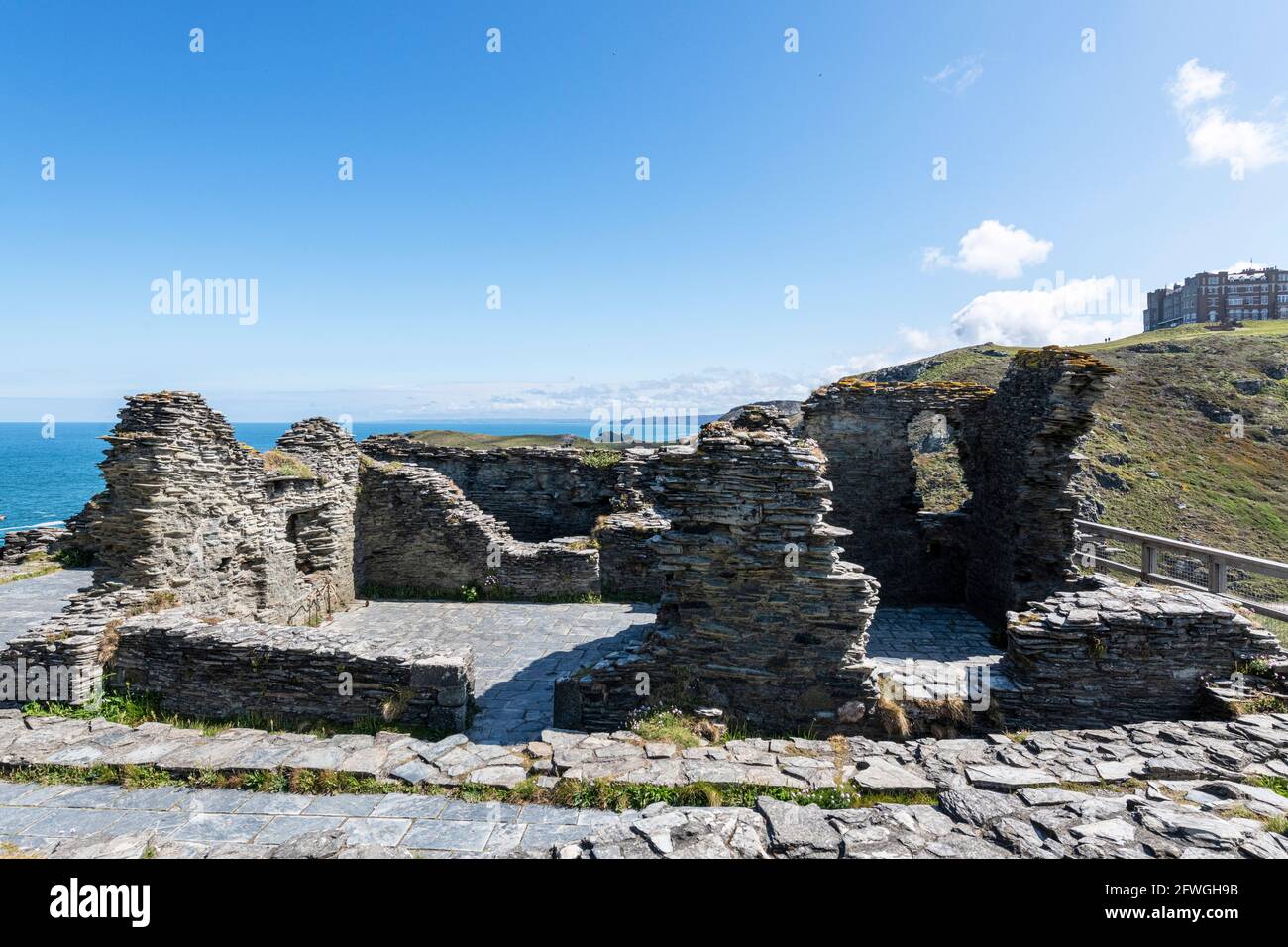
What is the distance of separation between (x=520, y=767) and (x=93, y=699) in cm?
709

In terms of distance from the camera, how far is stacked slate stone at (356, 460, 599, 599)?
1582cm

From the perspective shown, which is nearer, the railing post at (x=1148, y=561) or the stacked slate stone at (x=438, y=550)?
the railing post at (x=1148, y=561)

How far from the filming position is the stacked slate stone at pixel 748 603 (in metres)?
7.84

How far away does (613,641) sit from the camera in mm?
11461

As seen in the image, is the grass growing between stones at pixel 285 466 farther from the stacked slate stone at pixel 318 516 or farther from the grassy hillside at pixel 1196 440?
the grassy hillside at pixel 1196 440

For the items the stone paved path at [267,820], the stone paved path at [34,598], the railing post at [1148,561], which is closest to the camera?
the stone paved path at [267,820]

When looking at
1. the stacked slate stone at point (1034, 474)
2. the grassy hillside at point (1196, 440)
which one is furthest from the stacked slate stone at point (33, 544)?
the grassy hillside at point (1196, 440)

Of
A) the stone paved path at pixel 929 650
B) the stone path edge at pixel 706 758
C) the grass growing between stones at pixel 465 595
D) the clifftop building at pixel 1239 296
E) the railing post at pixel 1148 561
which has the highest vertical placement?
the clifftop building at pixel 1239 296

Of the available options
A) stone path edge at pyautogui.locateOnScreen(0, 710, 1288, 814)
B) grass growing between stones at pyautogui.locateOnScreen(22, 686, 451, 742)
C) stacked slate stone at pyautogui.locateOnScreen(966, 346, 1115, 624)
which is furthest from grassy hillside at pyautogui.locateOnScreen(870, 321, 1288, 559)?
grass growing between stones at pyautogui.locateOnScreen(22, 686, 451, 742)

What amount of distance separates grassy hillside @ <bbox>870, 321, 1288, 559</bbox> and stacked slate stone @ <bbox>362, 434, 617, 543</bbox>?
2046 centimetres

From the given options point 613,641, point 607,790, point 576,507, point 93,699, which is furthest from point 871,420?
point 93,699

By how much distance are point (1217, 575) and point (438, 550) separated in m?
16.5

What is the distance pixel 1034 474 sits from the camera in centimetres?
1216

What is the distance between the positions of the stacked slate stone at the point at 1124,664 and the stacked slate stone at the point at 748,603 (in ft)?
7.46
